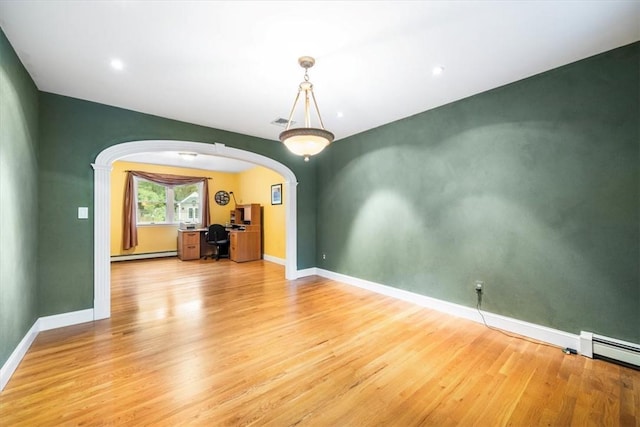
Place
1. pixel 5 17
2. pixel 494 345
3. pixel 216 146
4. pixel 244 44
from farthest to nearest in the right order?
pixel 216 146
pixel 494 345
pixel 244 44
pixel 5 17

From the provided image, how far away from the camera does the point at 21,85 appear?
95.3 inches

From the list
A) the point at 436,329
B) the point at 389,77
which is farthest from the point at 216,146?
the point at 436,329

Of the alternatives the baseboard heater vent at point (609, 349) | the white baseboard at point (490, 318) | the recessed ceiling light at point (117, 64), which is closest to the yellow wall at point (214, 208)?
the white baseboard at point (490, 318)

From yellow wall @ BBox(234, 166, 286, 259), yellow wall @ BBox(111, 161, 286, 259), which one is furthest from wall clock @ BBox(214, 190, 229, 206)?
yellow wall @ BBox(234, 166, 286, 259)

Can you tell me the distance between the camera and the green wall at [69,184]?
9.84ft

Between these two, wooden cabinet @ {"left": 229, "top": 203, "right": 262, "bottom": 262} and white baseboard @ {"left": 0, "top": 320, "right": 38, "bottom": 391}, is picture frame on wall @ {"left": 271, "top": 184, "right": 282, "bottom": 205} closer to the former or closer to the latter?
wooden cabinet @ {"left": 229, "top": 203, "right": 262, "bottom": 262}

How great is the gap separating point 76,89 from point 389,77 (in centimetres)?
351

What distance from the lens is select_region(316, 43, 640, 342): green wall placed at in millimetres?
2311

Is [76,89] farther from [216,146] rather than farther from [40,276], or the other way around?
[40,276]

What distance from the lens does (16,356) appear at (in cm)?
224

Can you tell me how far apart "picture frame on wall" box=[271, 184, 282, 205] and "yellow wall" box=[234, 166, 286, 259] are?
85mm

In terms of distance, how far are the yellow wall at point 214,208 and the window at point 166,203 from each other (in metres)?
0.29

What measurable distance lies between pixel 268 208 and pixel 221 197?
7.54 feet

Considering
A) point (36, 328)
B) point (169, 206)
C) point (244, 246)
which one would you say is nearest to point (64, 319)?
point (36, 328)
